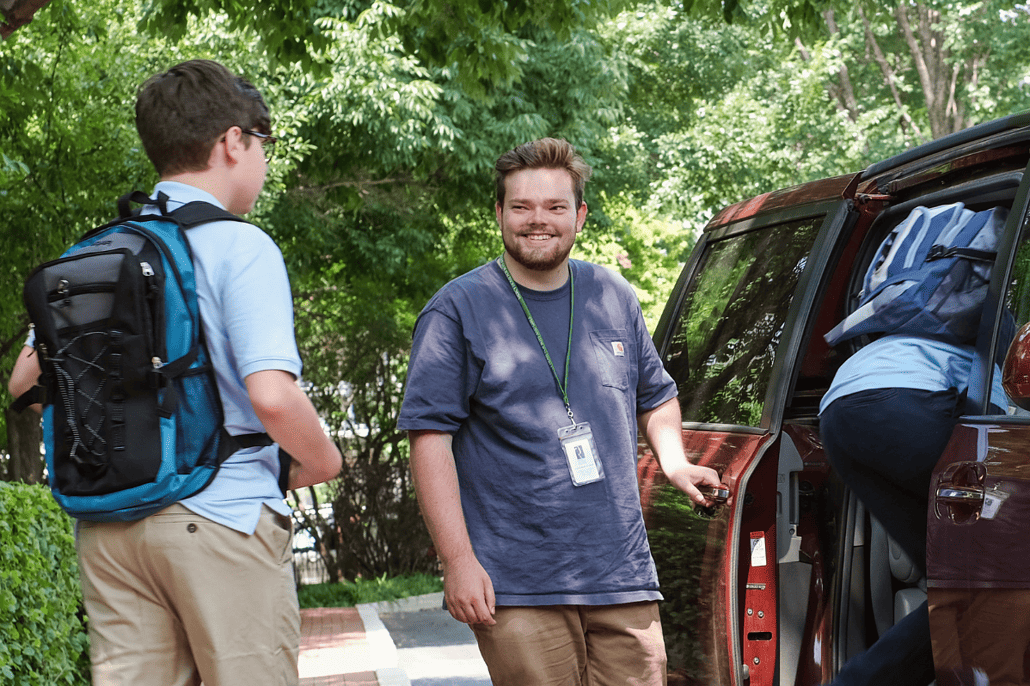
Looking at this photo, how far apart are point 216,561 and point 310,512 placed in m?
11.3

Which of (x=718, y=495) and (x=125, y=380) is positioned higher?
(x=125, y=380)

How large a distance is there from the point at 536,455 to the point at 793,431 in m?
1.34

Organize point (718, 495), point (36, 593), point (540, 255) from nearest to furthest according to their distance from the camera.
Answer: point (540, 255) → point (718, 495) → point (36, 593)

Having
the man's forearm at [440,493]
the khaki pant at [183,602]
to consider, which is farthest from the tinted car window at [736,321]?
the khaki pant at [183,602]

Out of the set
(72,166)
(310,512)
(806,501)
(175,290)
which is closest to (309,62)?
(72,166)

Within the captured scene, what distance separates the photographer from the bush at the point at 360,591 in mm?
11648

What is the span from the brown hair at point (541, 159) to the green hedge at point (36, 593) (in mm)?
2657

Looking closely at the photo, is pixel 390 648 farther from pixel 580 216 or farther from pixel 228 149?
pixel 228 149

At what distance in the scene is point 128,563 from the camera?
2268 mm

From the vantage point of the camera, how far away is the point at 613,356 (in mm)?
3062

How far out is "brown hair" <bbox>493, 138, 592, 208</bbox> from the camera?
10.0 feet

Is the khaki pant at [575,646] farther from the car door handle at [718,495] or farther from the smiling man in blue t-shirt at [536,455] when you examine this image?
the car door handle at [718,495]

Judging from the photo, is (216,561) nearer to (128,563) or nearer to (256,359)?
(128,563)

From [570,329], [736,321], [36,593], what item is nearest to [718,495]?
[570,329]
